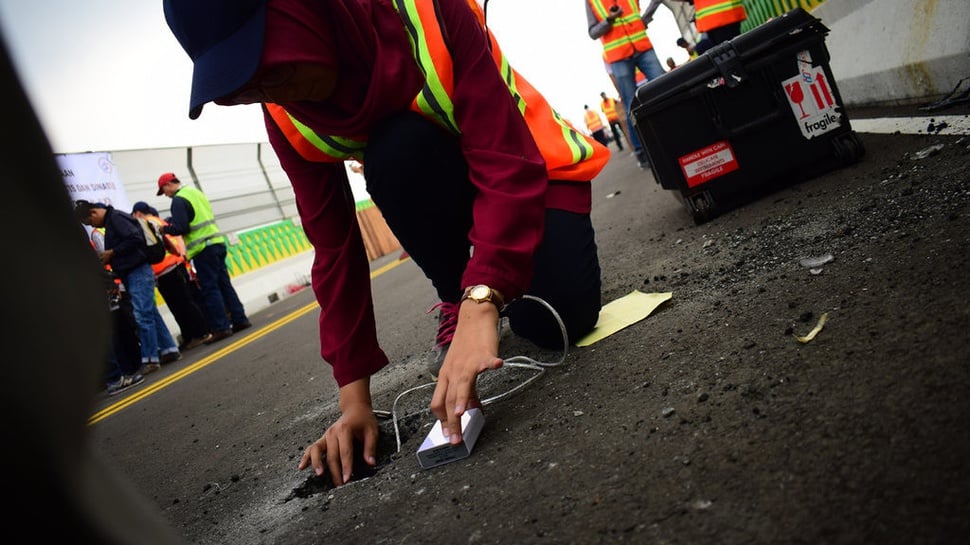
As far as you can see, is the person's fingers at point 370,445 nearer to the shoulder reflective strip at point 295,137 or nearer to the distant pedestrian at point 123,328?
the shoulder reflective strip at point 295,137

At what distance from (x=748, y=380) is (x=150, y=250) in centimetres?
632

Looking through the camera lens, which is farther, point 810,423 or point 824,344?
point 824,344

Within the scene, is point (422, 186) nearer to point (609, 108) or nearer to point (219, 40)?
point (219, 40)

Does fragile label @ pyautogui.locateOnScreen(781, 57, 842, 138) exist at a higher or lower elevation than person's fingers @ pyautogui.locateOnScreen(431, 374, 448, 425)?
higher

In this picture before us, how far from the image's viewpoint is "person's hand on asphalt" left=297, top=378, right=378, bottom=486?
1549 mm

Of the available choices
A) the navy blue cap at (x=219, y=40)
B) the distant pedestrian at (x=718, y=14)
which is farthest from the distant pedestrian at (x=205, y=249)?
the navy blue cap at (x=219, y=40)

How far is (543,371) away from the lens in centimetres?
178

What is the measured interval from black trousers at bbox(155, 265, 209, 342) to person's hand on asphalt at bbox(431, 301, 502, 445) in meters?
6.48

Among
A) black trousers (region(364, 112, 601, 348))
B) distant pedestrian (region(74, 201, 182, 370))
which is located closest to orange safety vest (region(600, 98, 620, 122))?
distant pedestrian (region(74, 201, 182, 370))

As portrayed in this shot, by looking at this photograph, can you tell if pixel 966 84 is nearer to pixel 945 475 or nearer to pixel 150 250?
pixel 945 475

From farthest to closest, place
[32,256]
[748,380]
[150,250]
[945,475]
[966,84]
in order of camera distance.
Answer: [150,250] < [966,84] < [748,380] < [945,475] < [32,256]

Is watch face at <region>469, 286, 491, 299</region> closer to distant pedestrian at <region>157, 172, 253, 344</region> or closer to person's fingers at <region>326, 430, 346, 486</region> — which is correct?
person's fingers at <region>326, 430, 346, 486</region>

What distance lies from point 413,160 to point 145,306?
17.4ft

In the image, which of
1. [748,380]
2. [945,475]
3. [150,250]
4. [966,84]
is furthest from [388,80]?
[150,250]
